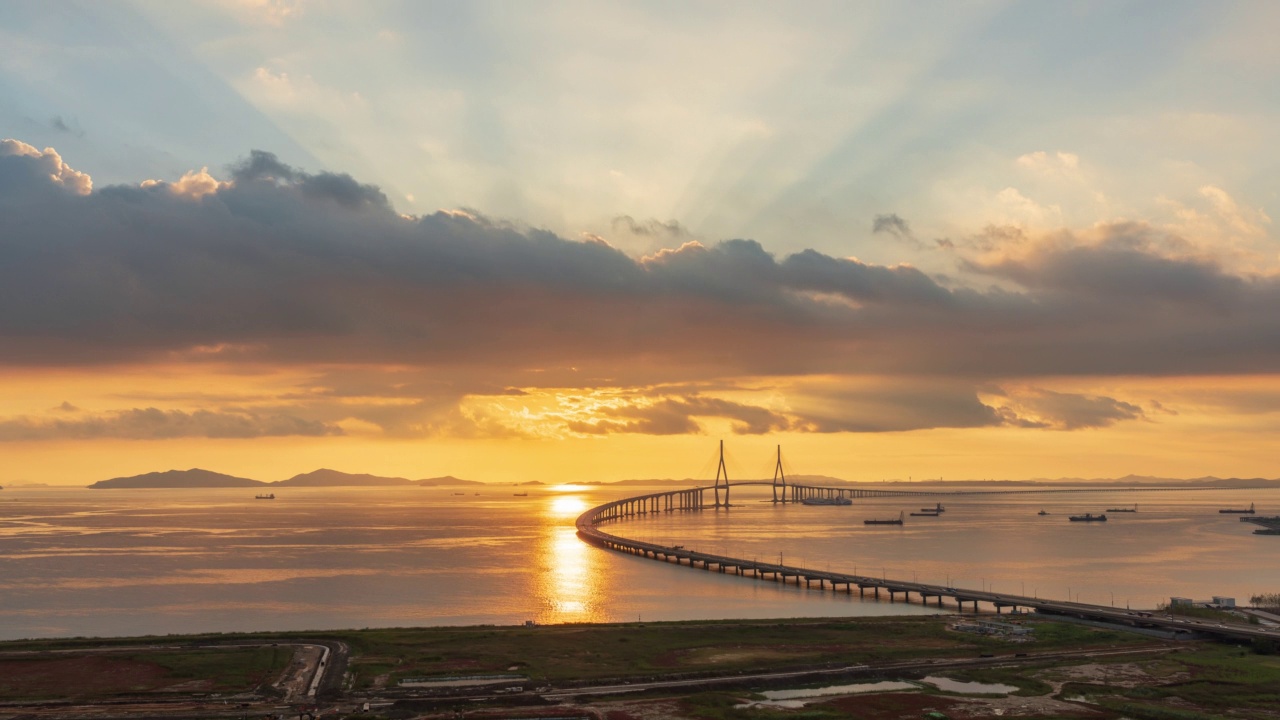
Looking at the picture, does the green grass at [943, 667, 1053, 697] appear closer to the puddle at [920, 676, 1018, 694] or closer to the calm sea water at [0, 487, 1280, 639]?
the puddle at [920, 676, 1018, 694]

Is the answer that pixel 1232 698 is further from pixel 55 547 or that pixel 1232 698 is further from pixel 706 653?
pixel 55 547

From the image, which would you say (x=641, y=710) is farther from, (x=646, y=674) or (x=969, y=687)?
(x=969, y=687)

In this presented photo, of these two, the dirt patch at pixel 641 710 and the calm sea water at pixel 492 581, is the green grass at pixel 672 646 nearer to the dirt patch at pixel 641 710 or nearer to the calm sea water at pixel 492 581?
the dirt patch at pixel 641 710

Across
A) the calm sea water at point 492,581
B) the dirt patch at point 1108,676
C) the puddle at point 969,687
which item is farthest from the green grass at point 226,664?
the dirt patch at point 1108,676

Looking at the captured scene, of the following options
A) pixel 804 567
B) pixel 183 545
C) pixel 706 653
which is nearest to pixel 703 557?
pixel 804 567

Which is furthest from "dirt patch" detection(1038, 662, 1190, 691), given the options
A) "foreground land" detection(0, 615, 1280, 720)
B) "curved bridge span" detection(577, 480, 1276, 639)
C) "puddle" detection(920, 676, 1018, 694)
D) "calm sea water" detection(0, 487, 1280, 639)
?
"calm sea water" detection(0, 487, 1280, 639)

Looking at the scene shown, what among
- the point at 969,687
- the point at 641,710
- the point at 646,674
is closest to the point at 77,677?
the point at 646,674

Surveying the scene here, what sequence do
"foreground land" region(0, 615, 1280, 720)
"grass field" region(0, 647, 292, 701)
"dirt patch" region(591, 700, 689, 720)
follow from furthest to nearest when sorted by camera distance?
1. "grass field" region(0, 647, 292, 701)
2. "foreground land" region(0, 615, 1280, 720)
3. "dirt patch" region(591, 700, 689, 720)
